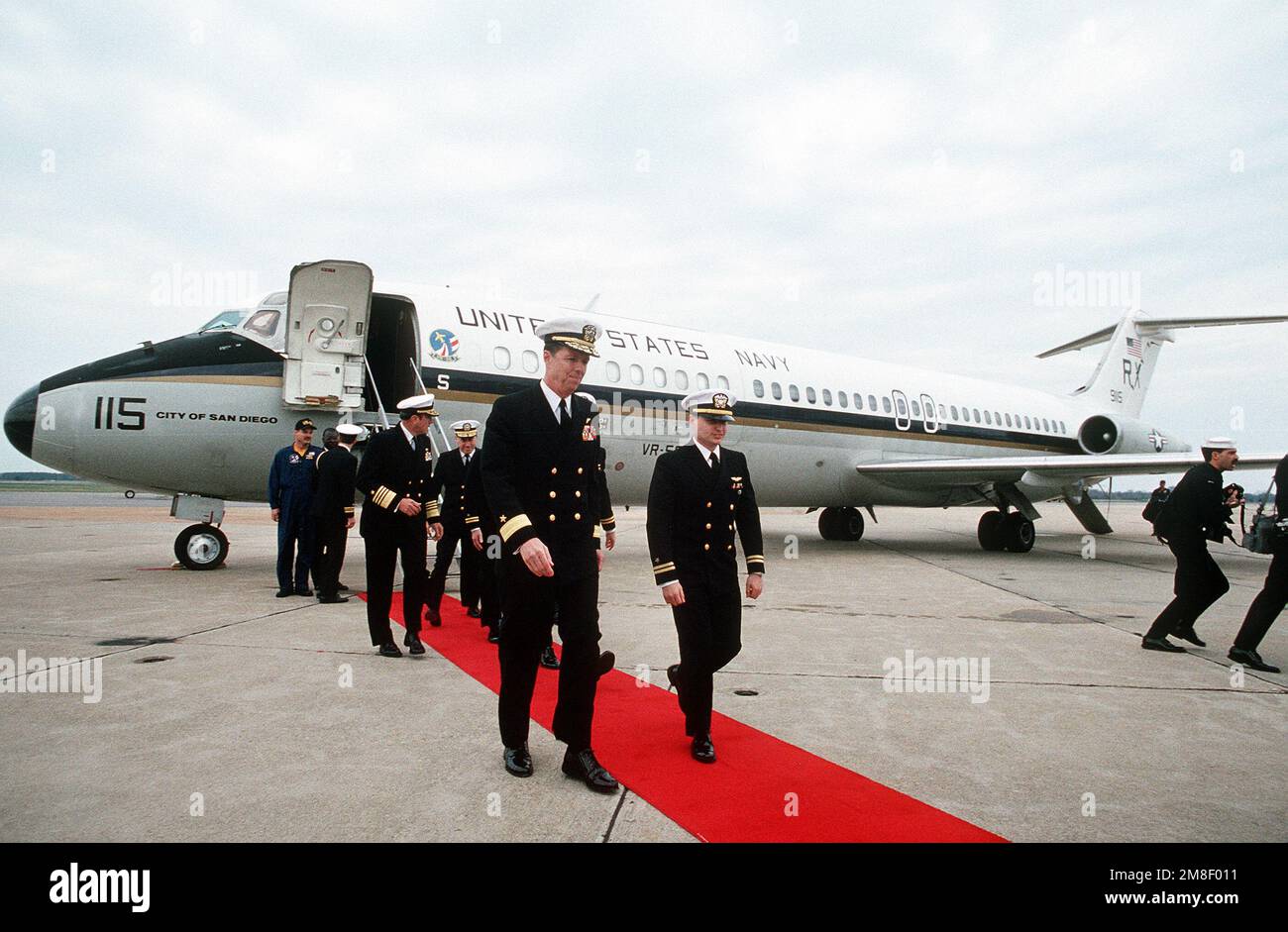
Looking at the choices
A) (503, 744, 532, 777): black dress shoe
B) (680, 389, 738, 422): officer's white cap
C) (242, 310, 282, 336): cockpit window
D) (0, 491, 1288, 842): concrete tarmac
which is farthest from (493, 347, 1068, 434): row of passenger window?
(503, 744, 532, 777): black dress shoe

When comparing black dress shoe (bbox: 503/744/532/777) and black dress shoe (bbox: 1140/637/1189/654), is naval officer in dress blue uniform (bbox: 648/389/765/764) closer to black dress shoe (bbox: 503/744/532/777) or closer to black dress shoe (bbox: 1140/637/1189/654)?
black dress shoe (bbox: 503/744/532/777)

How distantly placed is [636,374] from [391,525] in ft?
20.1

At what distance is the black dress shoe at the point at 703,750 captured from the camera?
352 cm

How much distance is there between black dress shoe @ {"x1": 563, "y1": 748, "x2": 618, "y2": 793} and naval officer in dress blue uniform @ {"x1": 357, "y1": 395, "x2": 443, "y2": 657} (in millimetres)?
2515

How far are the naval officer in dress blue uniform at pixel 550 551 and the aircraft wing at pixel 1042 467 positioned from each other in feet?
37.5

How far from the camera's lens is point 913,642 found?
6051 millimetres

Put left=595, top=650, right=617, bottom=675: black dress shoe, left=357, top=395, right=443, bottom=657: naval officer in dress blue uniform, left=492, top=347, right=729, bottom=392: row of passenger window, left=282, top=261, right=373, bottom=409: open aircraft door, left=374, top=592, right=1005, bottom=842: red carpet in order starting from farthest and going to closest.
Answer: left=492, top=347, right=729, bottom=392: row of passenger window → left=282, top=261, right=373, bottom=409: open aircraft door → left=357, top=395, right=443, bottom=657: naval officer in dress blue uniform → left=595, top=650, right=617, bottom=675: black dress shoe → left=374, top=592, right=1005, bottom=842: red carpet

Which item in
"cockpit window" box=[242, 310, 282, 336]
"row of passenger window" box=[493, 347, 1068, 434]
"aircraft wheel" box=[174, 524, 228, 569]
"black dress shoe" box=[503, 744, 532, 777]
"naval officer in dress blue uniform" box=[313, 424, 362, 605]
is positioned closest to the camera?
"black dress shoe" box=[503, 744, 532, 777]

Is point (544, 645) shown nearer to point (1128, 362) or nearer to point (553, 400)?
point (553, 400)

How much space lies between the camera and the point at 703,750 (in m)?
3.55

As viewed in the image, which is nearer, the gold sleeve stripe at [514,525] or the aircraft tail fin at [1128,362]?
the gold sleeve stripe at [514,525]

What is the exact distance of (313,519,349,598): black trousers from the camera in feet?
23.8

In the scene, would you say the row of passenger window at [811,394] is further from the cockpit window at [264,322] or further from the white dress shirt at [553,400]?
the white dress shirt at [553,400]

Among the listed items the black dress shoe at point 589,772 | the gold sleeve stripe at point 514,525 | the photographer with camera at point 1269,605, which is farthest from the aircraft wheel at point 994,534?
the gold sleeve stripe at point 514,525
